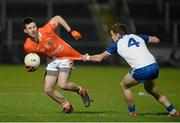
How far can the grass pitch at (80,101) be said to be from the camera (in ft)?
47.0

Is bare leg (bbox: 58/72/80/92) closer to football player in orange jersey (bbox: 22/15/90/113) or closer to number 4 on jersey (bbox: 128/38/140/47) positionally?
football player in orange jersey (bbox: 22/15/90/113)

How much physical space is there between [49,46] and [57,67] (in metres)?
0.48

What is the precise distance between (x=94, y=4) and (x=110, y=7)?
1.32 metres

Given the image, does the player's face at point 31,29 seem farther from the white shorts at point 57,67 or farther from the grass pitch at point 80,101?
the grass pitch at point 80,101

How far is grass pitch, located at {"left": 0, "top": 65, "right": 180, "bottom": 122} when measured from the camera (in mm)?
14312

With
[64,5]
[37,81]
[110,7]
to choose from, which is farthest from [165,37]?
[37,81]

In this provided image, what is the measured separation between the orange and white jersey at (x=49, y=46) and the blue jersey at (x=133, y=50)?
1.25 metres

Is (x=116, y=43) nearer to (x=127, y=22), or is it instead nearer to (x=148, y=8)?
(x=127, y=22)

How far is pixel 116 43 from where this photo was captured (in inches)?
571

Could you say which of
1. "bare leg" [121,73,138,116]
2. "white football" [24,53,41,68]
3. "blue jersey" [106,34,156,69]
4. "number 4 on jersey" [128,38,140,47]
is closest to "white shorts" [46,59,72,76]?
"white football" [24,53,41,68]

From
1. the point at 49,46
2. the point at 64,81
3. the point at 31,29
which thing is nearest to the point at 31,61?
the point at 49,46

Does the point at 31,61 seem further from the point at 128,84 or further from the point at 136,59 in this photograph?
the point at 136,59

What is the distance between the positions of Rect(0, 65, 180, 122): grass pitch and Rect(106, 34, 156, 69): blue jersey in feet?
3.55

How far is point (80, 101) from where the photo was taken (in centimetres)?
1858
